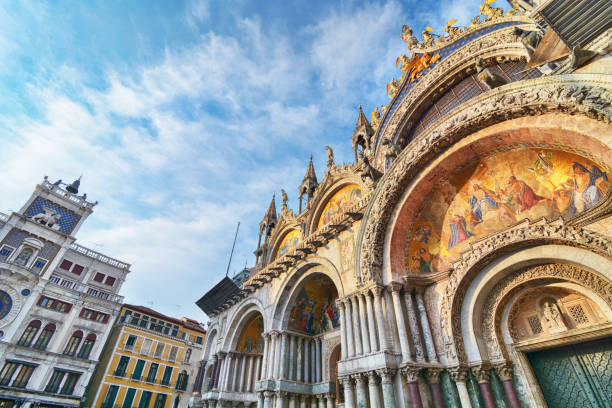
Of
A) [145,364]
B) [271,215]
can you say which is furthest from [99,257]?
[271,215]

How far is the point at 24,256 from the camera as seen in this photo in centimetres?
2764

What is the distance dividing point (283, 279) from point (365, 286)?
5.88 meters

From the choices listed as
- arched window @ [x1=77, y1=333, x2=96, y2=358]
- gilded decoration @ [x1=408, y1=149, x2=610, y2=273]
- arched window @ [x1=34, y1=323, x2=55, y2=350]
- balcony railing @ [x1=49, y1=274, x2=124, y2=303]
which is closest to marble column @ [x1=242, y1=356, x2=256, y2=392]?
gilded decoration @ [x1=408, y1=149, x2=610, y2=273]

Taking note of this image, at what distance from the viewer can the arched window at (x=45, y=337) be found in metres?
25.8

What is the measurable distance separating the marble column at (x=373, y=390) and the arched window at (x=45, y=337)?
103ft

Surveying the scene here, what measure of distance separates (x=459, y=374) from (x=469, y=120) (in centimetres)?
643

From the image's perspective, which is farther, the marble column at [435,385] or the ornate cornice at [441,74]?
the ornate cornice at [441,74]

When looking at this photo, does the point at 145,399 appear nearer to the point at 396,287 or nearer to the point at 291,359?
the point at 291,359

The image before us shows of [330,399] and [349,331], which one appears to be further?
[330,399]

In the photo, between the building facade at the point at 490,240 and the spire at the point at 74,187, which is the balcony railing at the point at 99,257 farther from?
the building facade at the point at 490,240

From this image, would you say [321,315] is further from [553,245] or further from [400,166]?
[553,245]

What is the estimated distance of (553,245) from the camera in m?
6.87

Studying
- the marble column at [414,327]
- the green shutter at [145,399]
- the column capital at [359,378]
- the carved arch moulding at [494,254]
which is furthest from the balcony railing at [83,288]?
the carved arch moulding at [494,254]

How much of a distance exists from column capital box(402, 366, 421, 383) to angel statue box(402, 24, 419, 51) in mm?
12766
